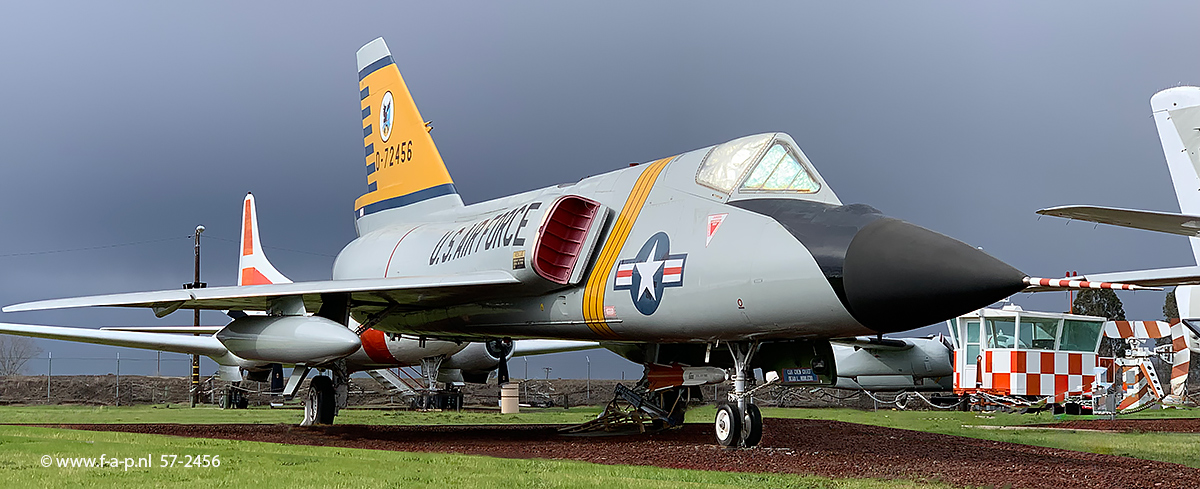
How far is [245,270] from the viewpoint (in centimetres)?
2358

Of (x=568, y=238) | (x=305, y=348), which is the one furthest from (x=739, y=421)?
(x=305, y=348)

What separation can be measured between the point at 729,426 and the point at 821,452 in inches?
30.1

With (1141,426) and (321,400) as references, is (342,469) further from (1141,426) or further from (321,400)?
(1141,426)

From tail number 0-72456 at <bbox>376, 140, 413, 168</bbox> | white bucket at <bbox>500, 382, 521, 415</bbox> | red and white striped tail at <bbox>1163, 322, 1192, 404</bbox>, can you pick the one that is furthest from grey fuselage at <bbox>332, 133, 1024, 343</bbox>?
red and white striped tail at <bbox>1163, 322, 1192, 404</bbox>

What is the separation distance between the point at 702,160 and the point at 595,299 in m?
1.58

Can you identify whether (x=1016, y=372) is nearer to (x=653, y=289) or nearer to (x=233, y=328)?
(x=653, y=289)

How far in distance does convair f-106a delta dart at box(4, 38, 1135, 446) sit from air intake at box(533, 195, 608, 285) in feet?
0.05

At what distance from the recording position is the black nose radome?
273 inches

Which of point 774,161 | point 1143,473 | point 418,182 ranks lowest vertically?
point 1143,473

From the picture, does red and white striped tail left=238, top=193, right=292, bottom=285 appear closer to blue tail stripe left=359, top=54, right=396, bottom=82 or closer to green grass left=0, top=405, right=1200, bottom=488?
blue tail stripe left=359, top=54, right=396, bottom=82

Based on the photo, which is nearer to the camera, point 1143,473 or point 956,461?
point 1143,473

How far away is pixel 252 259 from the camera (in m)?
23.5

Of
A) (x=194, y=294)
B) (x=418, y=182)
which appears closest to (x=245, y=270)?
(x=418, y=182)

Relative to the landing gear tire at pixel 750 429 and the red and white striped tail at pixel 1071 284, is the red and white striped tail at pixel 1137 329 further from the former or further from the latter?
the red and white striped tail at pixel 1071 284
